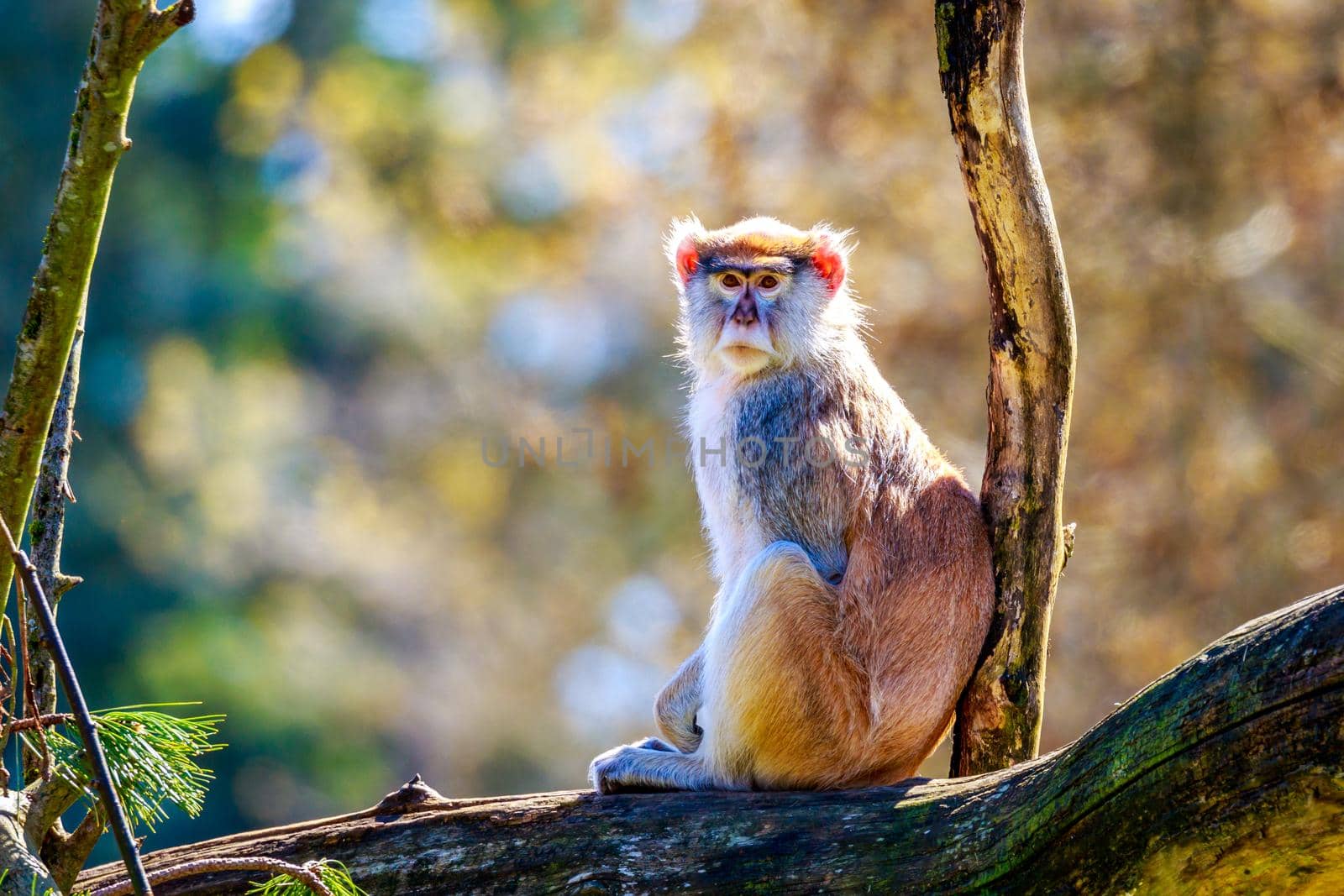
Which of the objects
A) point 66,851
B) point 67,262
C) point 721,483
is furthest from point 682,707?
point 67,262

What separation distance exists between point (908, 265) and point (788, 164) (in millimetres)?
1351

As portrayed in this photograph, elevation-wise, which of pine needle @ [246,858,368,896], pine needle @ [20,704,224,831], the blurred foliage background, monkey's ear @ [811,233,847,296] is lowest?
pine needle @ [246,858,368,896]

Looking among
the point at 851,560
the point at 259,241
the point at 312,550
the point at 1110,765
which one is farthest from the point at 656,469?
the point at 1110,765

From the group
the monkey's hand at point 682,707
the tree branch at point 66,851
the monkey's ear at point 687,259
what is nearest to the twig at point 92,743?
the tree branch at point 66,851

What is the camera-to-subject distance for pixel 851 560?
3396mm

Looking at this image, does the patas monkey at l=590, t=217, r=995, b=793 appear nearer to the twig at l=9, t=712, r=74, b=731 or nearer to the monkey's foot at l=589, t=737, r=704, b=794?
the monkey's foot at l=589, t=737, r=704, b=794

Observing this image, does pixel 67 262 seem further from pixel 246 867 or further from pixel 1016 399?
pixel 1016 399

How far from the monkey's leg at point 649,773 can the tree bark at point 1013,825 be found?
24cm

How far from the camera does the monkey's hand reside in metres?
3.61

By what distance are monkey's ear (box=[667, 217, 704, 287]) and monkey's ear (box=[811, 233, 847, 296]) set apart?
37 centimetres

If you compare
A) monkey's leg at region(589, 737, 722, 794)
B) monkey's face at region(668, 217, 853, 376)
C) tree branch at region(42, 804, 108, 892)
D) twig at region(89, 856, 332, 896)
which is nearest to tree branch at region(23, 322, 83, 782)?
tree branch at region(42, 804, 108, 892)

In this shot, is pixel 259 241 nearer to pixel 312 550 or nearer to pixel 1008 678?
pixel 312 550

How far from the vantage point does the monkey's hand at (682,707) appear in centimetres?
361

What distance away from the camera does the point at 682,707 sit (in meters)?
3.64
